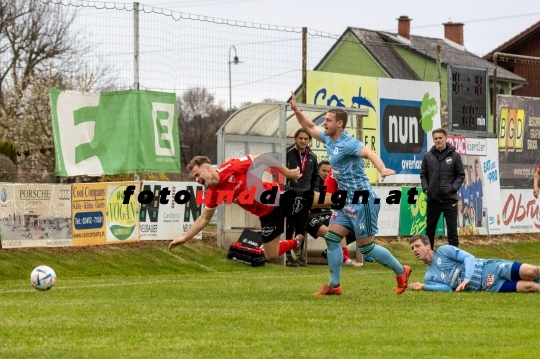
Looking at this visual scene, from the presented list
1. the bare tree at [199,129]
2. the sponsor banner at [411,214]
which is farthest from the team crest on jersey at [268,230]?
the bare tree at [199,129]

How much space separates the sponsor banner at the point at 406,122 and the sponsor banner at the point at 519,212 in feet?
11.2

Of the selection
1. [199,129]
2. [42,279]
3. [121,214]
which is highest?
[199,129]

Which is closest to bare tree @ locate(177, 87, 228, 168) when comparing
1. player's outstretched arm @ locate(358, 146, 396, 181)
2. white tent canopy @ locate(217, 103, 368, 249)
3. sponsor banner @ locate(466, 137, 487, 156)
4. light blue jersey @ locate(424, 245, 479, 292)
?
sponsor banner @ locate(466, 137, 487, 156)

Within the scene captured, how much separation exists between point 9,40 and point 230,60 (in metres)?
26.3

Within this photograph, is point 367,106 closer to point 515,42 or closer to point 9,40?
point 9,40

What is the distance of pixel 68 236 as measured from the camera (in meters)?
17.9

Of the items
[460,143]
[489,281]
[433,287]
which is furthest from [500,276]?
[460,143]

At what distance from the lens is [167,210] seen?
765 inches

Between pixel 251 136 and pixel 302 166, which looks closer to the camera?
pixel 302 166

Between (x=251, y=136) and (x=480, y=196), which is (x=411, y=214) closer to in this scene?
(x=480, y=196)

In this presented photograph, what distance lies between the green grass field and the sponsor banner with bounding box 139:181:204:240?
271cm

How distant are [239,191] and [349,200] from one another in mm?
1542

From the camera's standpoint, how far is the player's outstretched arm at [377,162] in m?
11.0

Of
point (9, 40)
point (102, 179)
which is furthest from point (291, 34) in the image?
Result: point (9, 40)
